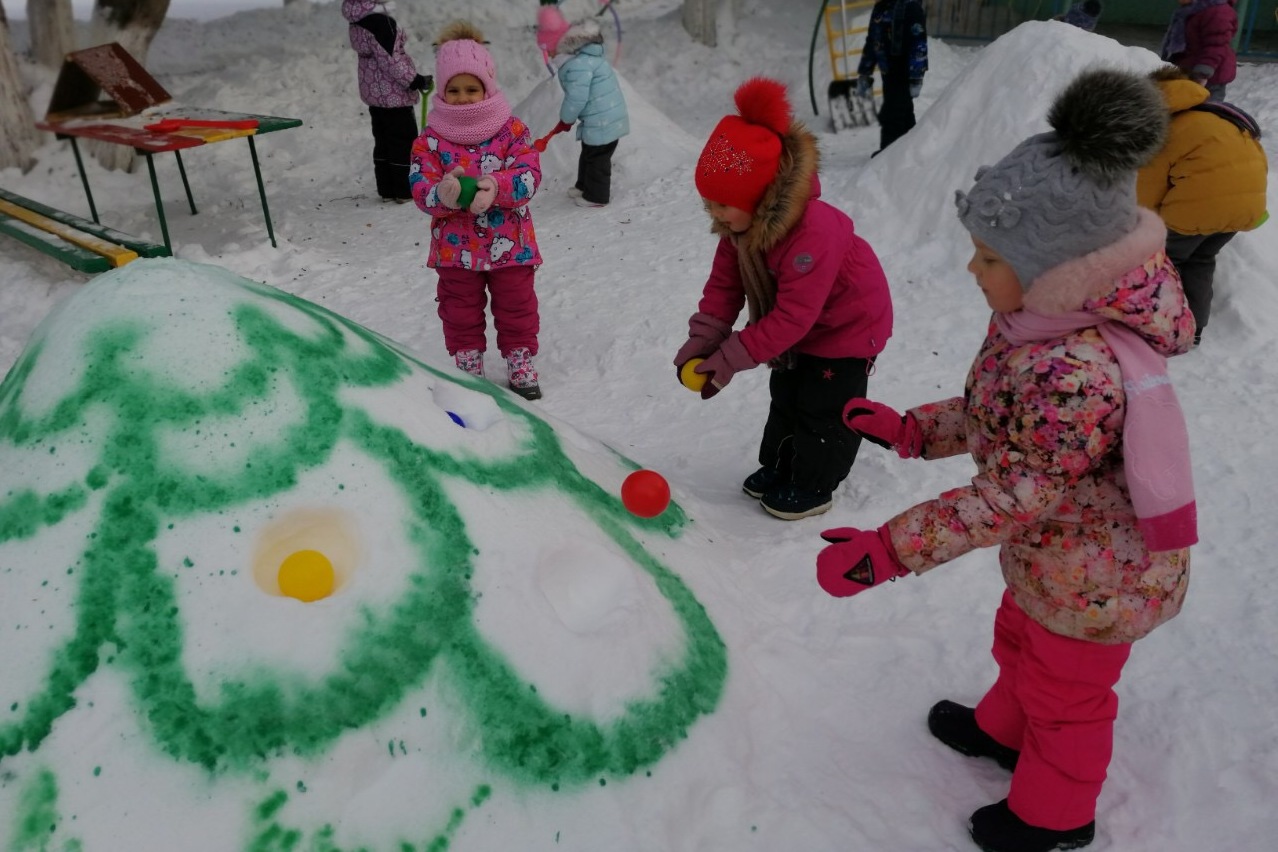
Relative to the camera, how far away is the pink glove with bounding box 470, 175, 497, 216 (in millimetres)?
3711

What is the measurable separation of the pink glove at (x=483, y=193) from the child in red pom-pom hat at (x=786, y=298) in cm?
110

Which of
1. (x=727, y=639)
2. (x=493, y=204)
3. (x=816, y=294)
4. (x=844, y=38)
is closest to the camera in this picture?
(x=727, y=639)

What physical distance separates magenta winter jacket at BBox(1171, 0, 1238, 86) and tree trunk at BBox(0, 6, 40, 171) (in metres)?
8.19

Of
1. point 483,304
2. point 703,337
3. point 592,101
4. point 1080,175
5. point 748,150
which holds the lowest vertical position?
point 483,304

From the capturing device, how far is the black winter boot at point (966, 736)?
85.9 inches

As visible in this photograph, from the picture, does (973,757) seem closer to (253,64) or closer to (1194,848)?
(1194,848)

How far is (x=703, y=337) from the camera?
302cm

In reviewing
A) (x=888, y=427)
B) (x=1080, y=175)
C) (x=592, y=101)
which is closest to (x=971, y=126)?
(x=592, y=101)

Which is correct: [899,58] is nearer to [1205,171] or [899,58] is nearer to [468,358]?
[1205,171]

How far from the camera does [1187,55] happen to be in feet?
22.2

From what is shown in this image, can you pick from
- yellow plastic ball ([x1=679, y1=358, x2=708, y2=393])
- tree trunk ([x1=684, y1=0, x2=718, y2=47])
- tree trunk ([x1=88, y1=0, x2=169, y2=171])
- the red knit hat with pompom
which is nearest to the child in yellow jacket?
the red knit hat with pompom

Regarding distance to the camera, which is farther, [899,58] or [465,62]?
[899,58]

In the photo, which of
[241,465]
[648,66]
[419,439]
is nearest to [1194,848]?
[419,439]

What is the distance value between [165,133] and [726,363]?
5.01 meters
